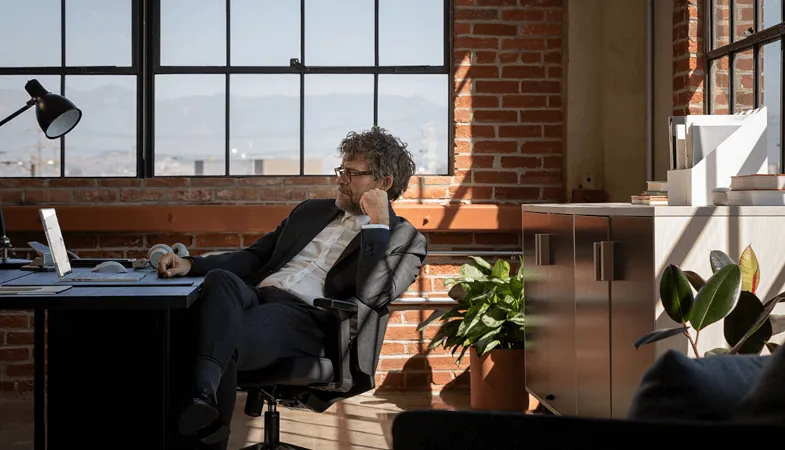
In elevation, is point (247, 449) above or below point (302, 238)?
below

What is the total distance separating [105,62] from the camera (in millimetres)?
4883

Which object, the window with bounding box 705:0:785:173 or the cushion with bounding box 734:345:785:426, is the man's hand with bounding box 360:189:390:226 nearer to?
the window with bounding box 705:0:785:173

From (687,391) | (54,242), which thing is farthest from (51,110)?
(687,391)

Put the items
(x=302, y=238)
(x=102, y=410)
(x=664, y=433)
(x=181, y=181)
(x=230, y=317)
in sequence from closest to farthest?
(x=664, y=433)
(x=102, y=410)
(x=230, y=317)
(x=302, y=238)
(x=181, y=181)

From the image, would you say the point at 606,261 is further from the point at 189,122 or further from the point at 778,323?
the point at 189,122

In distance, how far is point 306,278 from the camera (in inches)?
141

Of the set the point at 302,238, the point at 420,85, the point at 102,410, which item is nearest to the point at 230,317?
the point at 102,410

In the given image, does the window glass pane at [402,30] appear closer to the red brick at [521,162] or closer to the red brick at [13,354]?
the red brick at [521,162]

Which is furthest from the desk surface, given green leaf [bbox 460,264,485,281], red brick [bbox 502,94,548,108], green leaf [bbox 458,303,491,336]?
red brick [bbox 502,94,548,108]

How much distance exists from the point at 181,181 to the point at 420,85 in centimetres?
134

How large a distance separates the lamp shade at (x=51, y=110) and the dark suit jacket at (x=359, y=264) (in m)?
0.74

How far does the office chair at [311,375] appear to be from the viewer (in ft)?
10.2

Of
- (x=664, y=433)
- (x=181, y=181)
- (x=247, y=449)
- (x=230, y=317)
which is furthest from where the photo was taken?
(x=181, y=181)

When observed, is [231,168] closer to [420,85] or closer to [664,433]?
[420,85]
